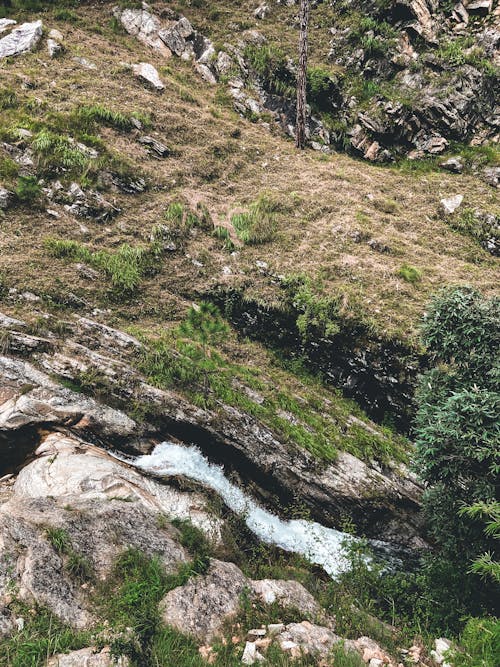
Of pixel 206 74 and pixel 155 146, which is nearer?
pixel 155 146

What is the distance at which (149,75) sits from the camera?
21.9 m

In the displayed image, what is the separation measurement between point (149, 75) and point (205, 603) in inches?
998

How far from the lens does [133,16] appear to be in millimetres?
25062

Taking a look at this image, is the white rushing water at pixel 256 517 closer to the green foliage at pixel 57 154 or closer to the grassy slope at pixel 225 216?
the grassy slope at pixel 225 216

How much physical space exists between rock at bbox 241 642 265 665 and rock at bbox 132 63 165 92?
81.3ft

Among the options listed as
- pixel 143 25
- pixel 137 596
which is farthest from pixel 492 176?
pixel 143 25

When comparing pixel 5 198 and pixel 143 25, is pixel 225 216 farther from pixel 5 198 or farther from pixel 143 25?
pixel 143 25

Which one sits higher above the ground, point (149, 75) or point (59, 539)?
point (149, 75)

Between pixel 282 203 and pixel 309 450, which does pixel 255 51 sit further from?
pixel 309 450

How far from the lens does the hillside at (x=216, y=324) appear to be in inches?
245

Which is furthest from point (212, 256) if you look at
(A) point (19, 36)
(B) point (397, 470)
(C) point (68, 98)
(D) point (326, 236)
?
(A) point (19, 36)

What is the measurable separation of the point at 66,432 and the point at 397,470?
8.42 metres

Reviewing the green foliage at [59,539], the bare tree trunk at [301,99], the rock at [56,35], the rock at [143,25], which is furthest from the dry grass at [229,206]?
the green foliage at [59,539]

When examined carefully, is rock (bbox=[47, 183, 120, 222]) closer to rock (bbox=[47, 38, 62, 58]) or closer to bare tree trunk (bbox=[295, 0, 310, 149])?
rock (bbox=[47, 38, 62, 58])
